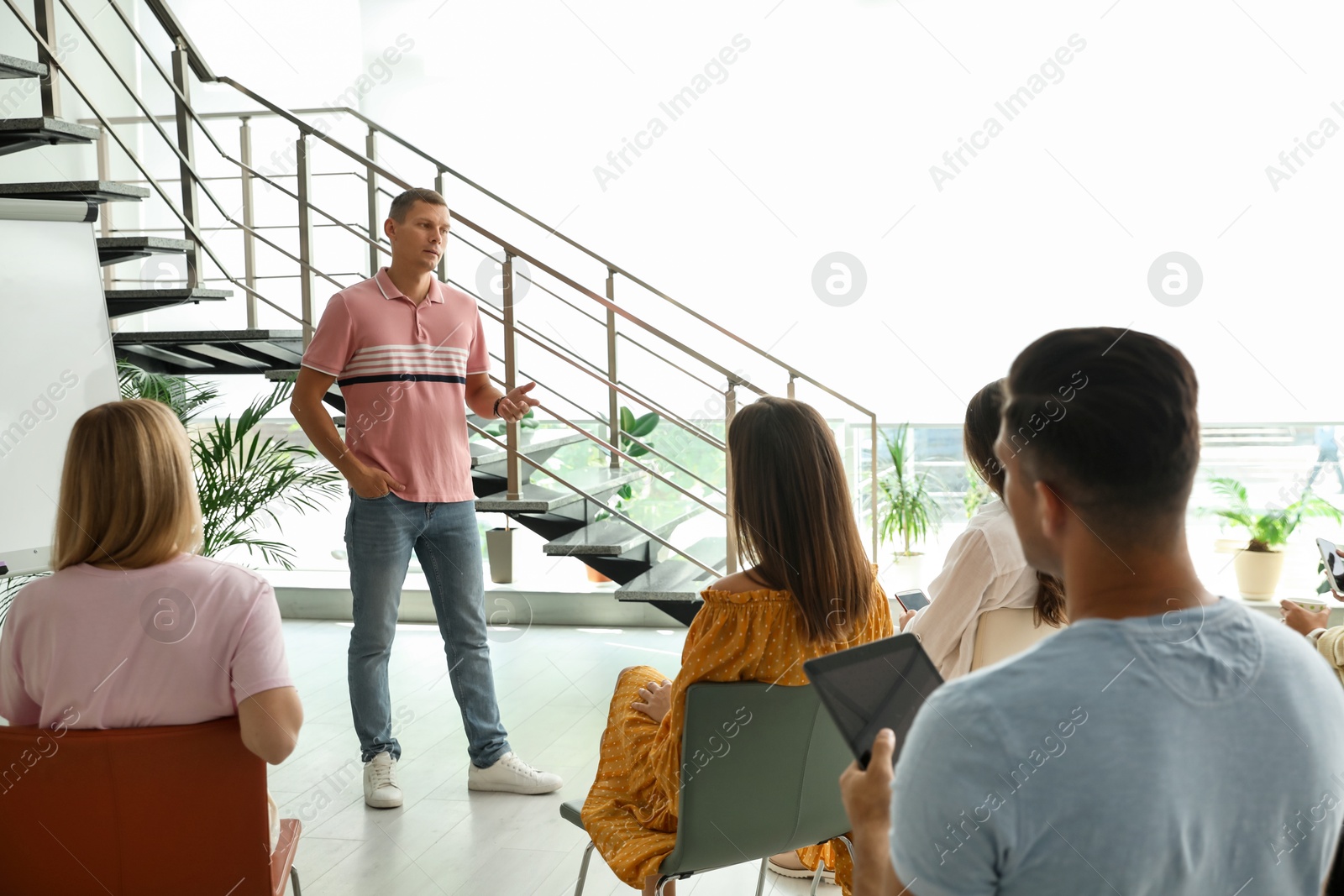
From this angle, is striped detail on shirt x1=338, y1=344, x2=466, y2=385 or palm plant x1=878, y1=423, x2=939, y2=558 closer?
striped detail on shirt x1=338, y1=344, x2=466, y2=385

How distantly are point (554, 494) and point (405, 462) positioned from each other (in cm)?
81

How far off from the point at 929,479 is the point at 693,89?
2209 mm

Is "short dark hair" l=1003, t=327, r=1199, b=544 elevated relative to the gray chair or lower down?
elevated

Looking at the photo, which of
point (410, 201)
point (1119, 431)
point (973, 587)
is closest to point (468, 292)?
point (410, 201)

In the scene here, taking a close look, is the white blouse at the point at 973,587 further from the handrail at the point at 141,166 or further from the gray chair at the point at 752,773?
the handrail at the point at 141,166

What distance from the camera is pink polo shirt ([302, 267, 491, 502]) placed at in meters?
2.65

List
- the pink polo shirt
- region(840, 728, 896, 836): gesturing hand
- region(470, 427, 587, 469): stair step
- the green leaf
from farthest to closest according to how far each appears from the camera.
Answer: the green leaf
region(470, 427, 587, 469): stair step
the pink polo shirt
region(840, 728, 896, 836): gesturing hand

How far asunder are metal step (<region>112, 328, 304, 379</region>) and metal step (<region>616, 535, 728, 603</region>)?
138 centimetres

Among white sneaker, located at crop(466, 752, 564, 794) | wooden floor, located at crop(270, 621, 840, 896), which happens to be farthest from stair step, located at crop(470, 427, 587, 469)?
white sneaker, located at crop(466, 752, 564, 794)

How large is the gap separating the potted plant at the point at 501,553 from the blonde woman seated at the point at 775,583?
10.5ft

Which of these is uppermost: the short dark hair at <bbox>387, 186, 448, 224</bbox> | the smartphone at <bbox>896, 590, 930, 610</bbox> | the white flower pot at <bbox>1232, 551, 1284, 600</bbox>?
the short dark hair at <bbox>387, 186, 448, 224</bbox>

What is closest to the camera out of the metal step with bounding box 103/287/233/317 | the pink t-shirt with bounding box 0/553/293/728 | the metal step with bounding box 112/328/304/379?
the pink t-shirt with bounding box 0/553/293/728

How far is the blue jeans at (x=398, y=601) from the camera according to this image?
2.66m

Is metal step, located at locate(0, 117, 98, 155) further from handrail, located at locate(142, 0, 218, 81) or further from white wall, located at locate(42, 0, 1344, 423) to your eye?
white wall, located at locate(42, 0, 1344, 423)
